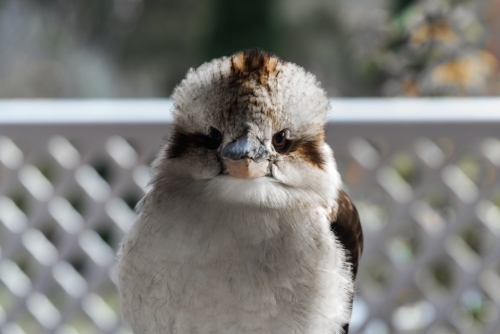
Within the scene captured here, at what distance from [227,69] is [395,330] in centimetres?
175

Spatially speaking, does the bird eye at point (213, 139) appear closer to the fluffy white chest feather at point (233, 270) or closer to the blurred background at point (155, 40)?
the fluffy white chest feather at point (233, 270)

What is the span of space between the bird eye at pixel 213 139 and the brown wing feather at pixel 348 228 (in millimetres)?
204

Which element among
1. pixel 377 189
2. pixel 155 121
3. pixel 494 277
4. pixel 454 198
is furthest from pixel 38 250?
pixel 494 277

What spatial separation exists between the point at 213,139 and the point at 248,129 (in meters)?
0.06

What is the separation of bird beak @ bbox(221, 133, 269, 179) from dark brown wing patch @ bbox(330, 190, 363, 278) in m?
0.18

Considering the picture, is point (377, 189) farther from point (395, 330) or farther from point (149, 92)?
point (149, 92)

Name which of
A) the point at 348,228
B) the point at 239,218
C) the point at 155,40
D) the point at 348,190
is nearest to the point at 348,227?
the point at 348,228

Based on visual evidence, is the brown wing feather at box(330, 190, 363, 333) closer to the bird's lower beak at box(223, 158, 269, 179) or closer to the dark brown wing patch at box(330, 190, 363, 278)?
the dark brown wing patch at box(330, 190, 363, 278)

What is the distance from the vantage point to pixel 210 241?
2.72 ft

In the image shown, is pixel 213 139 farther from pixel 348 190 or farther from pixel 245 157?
pixel 348 190

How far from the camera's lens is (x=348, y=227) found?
3.20 ft

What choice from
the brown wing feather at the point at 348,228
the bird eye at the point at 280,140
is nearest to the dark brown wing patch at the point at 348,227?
the brown wing feather at the point at 348,228

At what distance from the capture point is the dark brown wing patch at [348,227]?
94 cm

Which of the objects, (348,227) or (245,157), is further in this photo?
(348,227)
